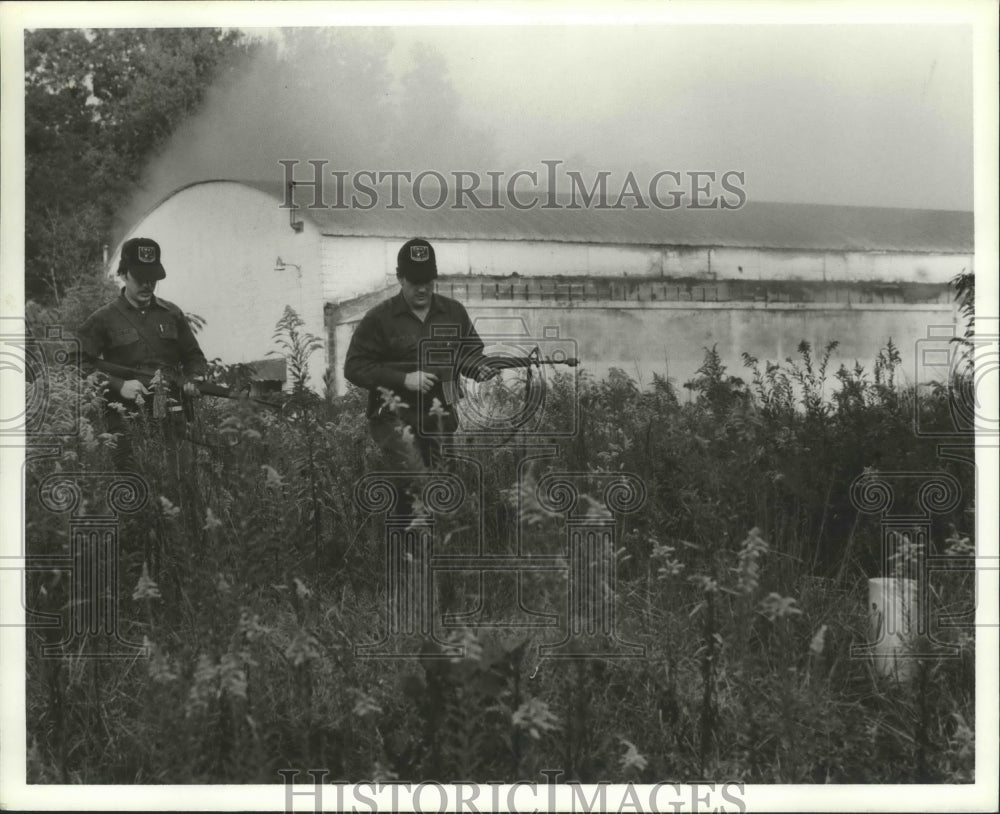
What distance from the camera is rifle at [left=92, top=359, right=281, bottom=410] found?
14.1 feet

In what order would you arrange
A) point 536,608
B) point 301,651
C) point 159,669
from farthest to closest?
point 536,608 → point 159,669 → point 301,651

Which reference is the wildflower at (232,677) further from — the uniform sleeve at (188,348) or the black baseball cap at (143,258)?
the black baseball cap at (143,258)

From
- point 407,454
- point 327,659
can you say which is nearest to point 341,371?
point 407,454

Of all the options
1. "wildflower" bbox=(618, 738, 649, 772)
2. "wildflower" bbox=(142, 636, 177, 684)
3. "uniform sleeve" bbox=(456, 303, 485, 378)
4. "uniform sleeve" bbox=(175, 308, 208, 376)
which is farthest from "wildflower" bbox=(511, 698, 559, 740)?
"uniform sleeve" bbox=(175, 308, 208, 376)

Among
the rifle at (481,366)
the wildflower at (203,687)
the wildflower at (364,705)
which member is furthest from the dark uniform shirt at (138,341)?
the wildflower at (364,705)

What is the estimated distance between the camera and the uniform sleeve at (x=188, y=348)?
4332 mm

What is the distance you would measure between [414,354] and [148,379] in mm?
1195

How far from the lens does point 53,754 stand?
3.94m

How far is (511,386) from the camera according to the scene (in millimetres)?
4172

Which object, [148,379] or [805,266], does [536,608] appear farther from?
[148,379]

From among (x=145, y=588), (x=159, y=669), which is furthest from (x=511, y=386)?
(x=159, y=669)

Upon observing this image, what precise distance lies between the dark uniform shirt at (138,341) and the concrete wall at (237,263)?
10cm

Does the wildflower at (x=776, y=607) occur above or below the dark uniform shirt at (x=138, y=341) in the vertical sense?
below

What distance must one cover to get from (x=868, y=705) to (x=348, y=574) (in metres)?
2.10
